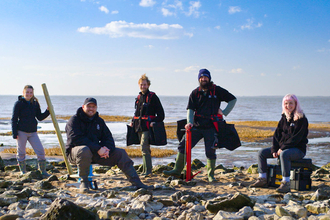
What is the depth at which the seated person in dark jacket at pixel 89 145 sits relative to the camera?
5773mm

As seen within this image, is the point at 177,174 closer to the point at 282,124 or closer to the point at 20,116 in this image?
the point at 282,124

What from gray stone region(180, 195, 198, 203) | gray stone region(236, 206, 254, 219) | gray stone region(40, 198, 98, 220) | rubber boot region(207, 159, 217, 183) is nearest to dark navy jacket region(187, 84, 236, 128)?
rubber boot region(207, 159, 217, 183)

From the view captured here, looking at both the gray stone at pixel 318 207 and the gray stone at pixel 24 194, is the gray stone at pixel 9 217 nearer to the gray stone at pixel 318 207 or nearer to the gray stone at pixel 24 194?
the gray stone at pixel 24 194

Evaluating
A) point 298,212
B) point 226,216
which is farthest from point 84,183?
point 298,212

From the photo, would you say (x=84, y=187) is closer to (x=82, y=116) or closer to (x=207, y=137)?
(x=82, y=116)

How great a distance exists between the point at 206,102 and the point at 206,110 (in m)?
0.17

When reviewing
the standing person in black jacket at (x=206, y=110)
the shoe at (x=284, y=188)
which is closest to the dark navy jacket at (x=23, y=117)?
the standing person in black jacket at (x=206, y=110)

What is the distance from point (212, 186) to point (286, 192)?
1.40 metres

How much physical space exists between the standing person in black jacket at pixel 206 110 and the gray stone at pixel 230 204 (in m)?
1.84

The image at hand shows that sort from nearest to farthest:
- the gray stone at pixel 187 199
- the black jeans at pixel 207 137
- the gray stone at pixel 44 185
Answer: the gray stone at pixel 187 199 < the gray stone at pixel 44 185 < the black jeans at pixel 207 137

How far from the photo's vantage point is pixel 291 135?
19.0ft

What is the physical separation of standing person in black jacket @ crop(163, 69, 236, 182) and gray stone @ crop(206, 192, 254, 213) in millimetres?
1841

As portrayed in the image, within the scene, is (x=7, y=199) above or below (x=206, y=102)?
below

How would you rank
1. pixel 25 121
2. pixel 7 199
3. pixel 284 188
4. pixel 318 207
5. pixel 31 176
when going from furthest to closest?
pixel 25 121
pixel 31 176
pixel 284 188
pixel 7 199
pixel 318 207
